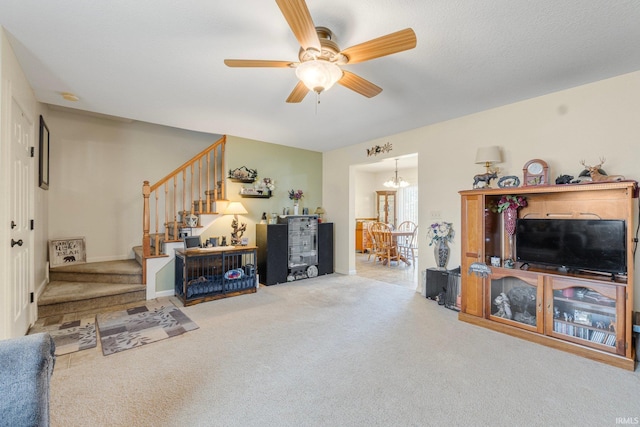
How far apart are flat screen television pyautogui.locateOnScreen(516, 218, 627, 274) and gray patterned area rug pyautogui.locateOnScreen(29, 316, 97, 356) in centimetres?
442

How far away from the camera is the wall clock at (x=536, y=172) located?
297 cm

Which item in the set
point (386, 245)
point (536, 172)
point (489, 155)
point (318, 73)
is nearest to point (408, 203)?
point (386, 245)

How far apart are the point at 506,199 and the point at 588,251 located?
872mm

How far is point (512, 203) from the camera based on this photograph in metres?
3.16

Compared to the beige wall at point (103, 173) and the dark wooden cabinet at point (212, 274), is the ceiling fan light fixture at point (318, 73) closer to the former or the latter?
the dark wooden cabinet at point (212, 274)

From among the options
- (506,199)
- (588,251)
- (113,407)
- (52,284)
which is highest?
(506,199)

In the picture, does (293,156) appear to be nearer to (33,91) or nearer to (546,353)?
(33,91)

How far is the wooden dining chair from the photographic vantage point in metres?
6.55

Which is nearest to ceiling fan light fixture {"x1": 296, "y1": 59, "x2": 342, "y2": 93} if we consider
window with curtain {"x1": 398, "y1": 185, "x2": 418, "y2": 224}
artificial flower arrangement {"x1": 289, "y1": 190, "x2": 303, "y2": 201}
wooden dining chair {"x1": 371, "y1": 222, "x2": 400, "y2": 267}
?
artificial flower arrangement {"x1": 289, "y1": 190, "x2": 303, "y2": 201}

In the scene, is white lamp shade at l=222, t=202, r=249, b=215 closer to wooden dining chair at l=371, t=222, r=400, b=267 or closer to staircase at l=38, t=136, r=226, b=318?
staircase at l=38, t=136, r=226, b=318

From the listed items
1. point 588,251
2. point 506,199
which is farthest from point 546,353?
point 506,199

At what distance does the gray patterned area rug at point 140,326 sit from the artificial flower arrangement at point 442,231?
3302mm

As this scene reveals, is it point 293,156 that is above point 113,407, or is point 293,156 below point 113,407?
above

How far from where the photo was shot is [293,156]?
5660mm
